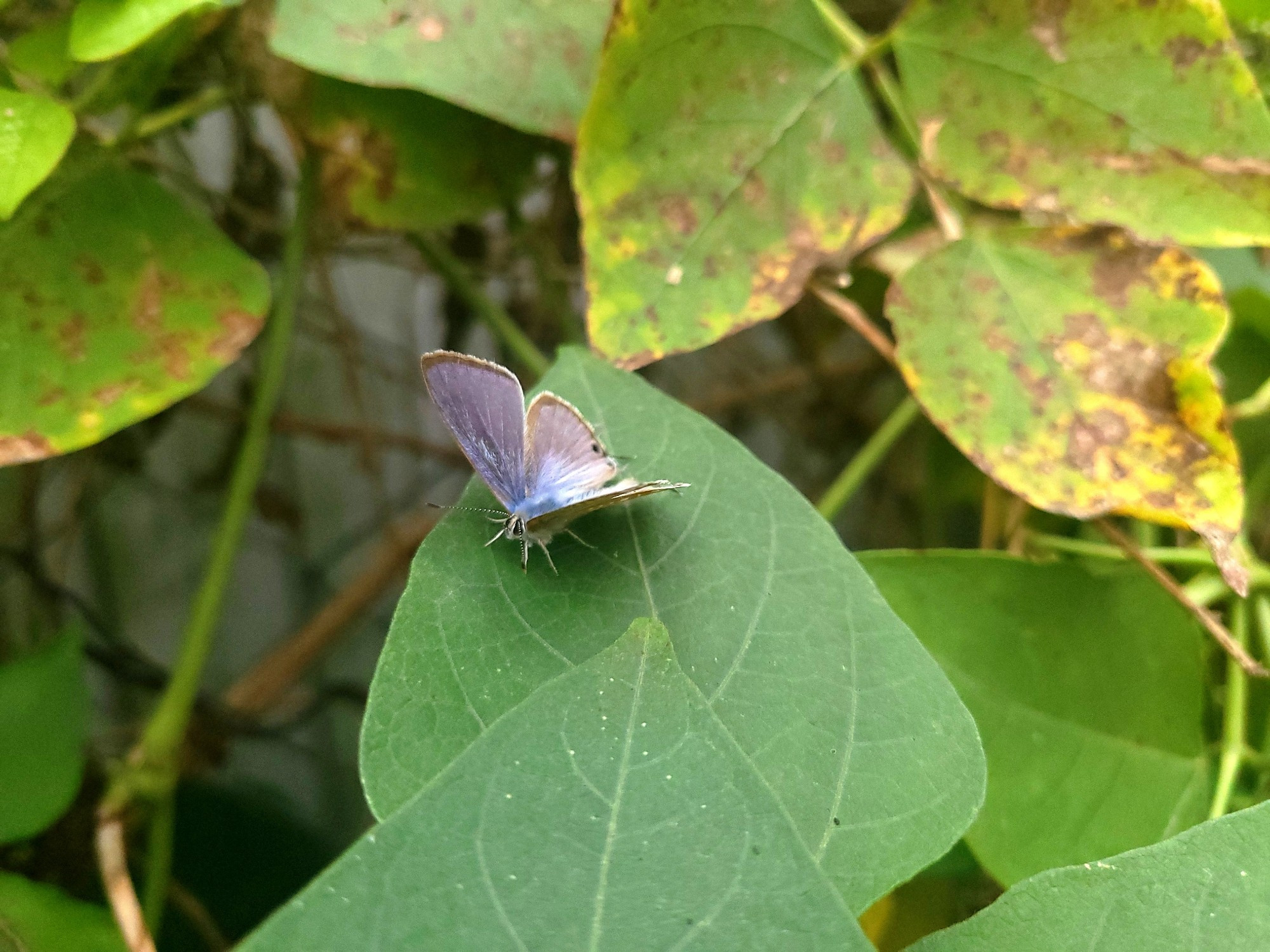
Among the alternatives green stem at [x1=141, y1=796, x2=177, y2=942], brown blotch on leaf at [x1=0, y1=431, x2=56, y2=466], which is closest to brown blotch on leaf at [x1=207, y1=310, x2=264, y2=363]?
brown blotch on leaf at [x1=0, y1=431, x2=56, y2=466]

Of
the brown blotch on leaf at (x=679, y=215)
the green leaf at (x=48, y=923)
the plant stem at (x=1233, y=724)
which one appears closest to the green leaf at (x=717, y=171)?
the brown blotch on leaf at (x=679, y=215)

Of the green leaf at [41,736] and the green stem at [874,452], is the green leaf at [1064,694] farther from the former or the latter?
the green leaf at [41,736]

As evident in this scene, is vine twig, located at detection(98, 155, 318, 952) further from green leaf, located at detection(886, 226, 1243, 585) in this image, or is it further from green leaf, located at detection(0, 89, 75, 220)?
green leaf, located at detection(886, 226, 1243, 585)

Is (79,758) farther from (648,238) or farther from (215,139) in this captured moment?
(215,139)

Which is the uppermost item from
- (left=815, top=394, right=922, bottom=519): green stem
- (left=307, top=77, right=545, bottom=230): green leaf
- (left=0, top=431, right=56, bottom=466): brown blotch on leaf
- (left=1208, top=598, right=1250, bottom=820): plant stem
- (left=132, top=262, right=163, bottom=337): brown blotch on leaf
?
(left=307, top=77, right=545, bottom=230): green leaf

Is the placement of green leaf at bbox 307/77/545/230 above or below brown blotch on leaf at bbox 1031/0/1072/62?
below
